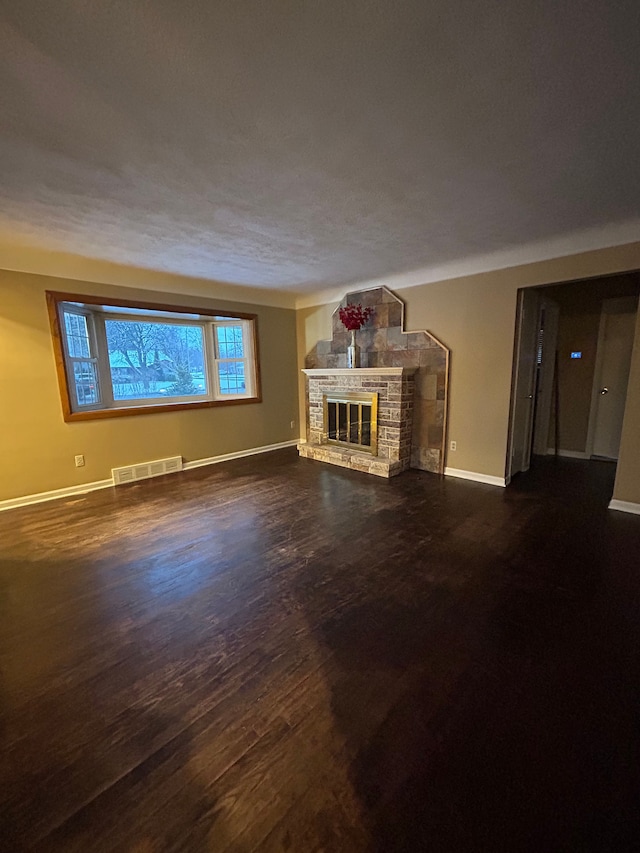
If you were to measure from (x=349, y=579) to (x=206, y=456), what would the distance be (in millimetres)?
3232

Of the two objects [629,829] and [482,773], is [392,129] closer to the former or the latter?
[482,773]

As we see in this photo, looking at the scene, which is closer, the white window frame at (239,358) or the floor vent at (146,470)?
the floor vent at (146,470)

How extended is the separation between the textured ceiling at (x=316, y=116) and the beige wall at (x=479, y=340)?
2.56 ft

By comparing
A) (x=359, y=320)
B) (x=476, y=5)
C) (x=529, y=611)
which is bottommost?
(x=529, y=611)

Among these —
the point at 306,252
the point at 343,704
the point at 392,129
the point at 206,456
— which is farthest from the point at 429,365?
the point at 343,704

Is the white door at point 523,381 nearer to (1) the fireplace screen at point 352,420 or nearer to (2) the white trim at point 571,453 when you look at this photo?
(2) the white trim at point 571,453

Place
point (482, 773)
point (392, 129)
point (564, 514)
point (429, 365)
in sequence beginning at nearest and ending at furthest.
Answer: point (482, 773) → point (392, 129) → point (564, 514) → point (429, 365)

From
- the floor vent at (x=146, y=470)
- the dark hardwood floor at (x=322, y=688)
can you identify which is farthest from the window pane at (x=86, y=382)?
the dark hardwood floor at (x=322, y=688)

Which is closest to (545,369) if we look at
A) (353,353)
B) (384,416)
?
(384,416)

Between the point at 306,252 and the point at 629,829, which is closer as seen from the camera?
the point at 629,829

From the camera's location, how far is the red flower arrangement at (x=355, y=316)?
467cm

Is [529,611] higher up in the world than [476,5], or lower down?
lower down

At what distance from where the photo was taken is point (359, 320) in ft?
15.3

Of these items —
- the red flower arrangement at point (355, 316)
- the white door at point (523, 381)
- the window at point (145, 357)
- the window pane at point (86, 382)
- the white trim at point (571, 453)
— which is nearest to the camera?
the white door at point (523, 381)
